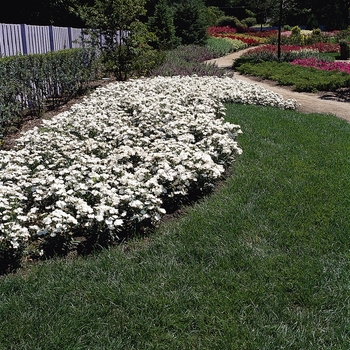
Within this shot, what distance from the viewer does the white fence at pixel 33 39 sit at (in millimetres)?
8688

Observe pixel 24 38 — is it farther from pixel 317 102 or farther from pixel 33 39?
pixel 317 102

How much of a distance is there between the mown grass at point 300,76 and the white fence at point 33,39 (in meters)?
6.55

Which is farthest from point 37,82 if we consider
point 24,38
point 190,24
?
point 190,24

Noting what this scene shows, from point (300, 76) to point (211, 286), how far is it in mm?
12846

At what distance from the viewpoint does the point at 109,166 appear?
459cm

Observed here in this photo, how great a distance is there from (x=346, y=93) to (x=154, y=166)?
9953 mm

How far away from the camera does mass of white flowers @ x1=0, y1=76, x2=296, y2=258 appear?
11.8 feet

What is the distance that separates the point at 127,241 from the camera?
3.68m

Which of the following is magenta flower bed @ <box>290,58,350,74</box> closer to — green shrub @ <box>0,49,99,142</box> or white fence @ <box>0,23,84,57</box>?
white fence @ <box>0,23,84,57</box>

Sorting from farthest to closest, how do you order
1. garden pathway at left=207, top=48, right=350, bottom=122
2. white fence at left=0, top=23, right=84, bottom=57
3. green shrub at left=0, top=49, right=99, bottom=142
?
garden pathway at left=207, top=48, right=350, bottom=122 → white fence at left=0, top=23, right=84, bottom=57 → green shrub at left=0, top=49, right=99, bottom=142

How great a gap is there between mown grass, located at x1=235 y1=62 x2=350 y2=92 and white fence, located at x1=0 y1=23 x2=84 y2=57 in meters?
6.55


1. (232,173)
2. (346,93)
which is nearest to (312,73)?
(346,93)

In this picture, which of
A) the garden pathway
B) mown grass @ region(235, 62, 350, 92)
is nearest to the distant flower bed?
mown grass @ region(235, 62, 350, 92)

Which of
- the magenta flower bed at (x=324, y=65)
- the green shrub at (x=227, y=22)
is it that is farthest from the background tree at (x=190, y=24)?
the green shrub at (x=227, y=22)
